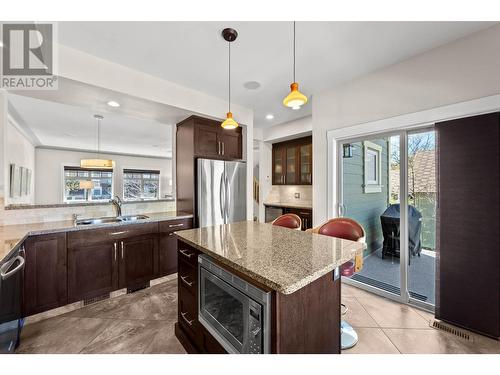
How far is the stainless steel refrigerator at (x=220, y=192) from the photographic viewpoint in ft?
10.5

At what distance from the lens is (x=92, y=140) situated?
6215 mm

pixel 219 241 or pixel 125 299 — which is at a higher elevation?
pixel 219 241

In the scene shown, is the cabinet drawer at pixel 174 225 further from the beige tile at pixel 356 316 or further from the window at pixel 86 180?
the window at pixel 86 180

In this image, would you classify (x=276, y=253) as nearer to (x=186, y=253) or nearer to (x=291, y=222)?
(x=186, y=253)

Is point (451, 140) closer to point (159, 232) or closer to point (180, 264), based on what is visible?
point (180, 264)

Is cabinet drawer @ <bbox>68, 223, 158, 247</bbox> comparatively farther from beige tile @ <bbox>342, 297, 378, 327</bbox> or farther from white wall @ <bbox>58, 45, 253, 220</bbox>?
beige tile @ <bbox>342, 297, 378, 327</bbox>

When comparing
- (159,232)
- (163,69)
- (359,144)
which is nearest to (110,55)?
(163,69)

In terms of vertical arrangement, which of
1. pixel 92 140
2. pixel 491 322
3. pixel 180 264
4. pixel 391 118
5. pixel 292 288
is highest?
pixel 92 140

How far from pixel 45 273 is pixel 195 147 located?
2.20m

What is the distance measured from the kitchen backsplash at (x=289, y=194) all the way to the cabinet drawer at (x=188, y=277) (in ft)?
11.6

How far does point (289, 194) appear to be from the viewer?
5188mm

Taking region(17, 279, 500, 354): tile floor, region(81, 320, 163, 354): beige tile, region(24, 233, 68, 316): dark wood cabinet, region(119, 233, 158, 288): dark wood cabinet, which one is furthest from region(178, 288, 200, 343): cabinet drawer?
region(24, 233, 68, 316): dark wood cabinet

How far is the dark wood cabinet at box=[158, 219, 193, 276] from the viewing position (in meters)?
2.88
